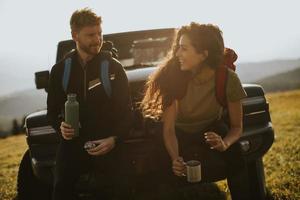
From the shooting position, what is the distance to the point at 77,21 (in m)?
3.99

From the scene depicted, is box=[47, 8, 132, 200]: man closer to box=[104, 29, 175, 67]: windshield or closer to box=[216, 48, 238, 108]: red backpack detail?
box=[216, 48, 238, 108]: red backpack detail

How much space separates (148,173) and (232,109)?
3.00 feet

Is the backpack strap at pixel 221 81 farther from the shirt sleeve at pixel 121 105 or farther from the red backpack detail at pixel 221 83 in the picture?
the shirt sleeve at pixel 121 105

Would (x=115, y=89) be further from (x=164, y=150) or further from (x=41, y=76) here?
(x=41, y=76)

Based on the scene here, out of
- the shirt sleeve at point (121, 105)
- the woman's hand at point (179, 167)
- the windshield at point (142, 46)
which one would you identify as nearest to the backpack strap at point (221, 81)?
the woman's hand at point (179, 167)

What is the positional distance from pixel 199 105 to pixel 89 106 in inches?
37.8

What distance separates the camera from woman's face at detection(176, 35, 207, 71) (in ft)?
12.2

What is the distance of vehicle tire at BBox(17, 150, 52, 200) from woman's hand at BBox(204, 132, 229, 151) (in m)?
2.40

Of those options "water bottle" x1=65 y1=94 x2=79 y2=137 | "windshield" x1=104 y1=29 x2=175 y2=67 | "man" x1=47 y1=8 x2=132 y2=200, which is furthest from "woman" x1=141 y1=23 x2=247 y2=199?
"windshield" x1=104 y1=29 x2=175 y2=67

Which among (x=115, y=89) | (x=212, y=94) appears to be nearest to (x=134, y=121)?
(x=115, y=89)

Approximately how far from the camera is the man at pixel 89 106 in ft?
12.3

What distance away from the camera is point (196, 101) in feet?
12.5

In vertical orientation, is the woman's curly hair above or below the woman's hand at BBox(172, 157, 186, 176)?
above

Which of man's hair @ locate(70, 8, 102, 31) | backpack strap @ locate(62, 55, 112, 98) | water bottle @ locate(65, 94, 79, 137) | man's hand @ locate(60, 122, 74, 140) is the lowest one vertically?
man's hand @ locate(60, 122, 74, 140)
